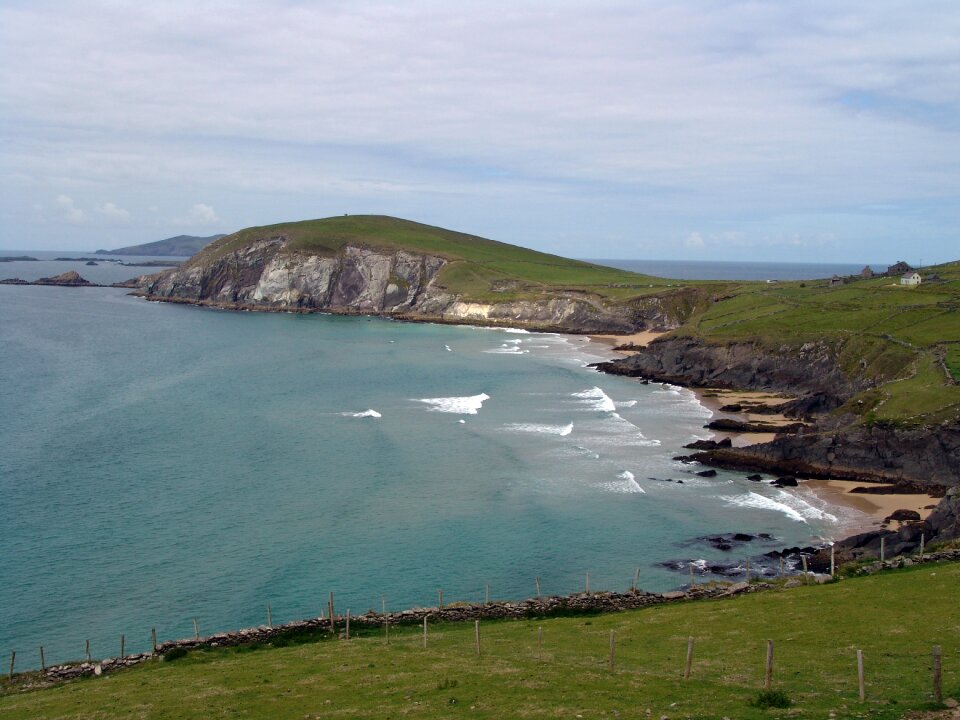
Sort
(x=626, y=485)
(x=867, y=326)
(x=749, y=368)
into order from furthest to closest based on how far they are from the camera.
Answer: (x=749, y=368) → (x=867, y=326) → (x=626, y=485)

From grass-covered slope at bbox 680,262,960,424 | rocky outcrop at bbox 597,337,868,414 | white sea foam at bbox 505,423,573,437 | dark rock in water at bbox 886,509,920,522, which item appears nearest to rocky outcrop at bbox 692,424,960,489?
grass-covered slope at bbox 680,262,960,424

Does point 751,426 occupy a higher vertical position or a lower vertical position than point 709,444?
higher

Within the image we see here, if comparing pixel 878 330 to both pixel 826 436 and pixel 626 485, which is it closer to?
pixel 826 436

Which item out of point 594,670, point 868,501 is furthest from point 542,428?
point 594,670

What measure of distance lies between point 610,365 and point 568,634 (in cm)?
8498

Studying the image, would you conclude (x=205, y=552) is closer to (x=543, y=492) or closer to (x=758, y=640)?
(x=543, y=492)

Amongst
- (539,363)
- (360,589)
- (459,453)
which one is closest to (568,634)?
(360,589)

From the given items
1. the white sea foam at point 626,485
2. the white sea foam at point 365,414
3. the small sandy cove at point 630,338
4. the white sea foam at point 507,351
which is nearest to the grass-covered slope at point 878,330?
the small sandy cove at point 630,338

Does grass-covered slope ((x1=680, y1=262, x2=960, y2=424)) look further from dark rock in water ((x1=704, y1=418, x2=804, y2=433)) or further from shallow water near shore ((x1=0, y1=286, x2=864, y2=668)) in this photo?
shallow water near shore ((x1=0, y1=286, x2=864, y2=668))

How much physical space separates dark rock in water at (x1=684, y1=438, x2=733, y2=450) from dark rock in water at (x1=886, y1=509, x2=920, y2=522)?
55.6ft

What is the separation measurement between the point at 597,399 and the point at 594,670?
224 feet

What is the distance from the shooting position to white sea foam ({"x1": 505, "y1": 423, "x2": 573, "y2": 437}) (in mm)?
73619

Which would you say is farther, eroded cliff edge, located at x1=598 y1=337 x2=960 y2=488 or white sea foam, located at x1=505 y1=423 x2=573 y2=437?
white sea foam, located at x1=505 y1=423 x2=573 y2=437

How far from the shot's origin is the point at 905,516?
50188mm
